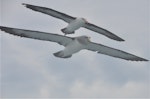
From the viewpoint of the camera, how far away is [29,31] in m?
67.6

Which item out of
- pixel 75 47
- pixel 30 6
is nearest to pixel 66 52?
pixel 75 47

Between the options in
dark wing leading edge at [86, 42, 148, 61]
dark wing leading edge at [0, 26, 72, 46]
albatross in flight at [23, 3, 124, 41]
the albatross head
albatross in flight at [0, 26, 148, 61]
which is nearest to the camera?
albatross in flight at [23, 3, 124, 41]

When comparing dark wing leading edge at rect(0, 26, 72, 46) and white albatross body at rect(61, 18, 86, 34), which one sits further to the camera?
Result: dark wing leading edge at rect(0, 26, 72, 46)

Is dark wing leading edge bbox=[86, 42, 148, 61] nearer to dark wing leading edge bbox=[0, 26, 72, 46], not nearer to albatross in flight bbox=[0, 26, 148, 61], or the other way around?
albatross in flight bbox=[0, 26, 148, 61]

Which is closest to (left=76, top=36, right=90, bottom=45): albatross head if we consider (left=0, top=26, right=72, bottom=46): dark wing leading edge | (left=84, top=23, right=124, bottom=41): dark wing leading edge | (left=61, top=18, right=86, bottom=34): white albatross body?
(left=0, top=26, right=72, bottom=46): dark wing leading edge

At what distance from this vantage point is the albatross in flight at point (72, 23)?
6556cm

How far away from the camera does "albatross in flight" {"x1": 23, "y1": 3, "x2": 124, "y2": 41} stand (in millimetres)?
65562

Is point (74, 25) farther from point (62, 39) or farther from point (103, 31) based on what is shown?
point (103, 31)

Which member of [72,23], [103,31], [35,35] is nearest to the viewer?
[72,23]

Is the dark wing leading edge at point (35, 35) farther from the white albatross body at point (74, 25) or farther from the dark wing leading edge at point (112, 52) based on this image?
the dark wing leading edge at point (112, 52)

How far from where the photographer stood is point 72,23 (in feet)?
216

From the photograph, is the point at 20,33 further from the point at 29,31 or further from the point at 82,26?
the point at 82,26

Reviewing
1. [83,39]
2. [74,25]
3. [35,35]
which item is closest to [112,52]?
[83,39]

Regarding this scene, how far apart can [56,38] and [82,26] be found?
3355mm
